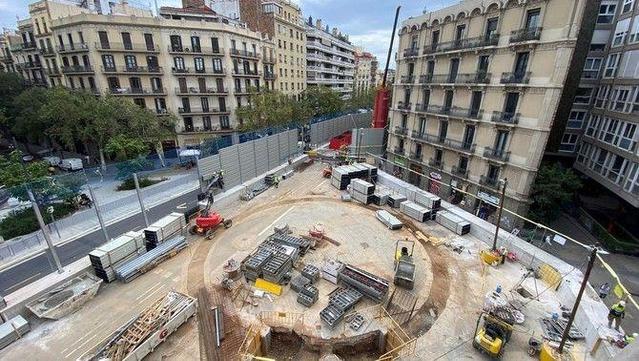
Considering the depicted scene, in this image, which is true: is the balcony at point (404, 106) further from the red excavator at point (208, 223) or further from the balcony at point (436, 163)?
the red excavator at point (208, 223)

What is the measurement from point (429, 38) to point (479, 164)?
54.7 feet

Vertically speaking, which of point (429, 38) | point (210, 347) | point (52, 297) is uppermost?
point (429, 38)

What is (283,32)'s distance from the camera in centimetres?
6134

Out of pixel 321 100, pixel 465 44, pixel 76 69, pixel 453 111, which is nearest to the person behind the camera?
pixel 465 44

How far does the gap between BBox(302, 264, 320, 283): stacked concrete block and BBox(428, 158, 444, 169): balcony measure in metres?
24.5

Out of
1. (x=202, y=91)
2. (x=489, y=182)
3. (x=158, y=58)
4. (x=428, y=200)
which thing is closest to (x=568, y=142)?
(x=489, y=182)

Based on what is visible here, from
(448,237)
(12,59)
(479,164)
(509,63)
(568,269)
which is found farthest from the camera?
(12,59)

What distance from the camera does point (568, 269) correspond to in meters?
17.2

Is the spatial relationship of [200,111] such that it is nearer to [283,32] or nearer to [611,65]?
[283,32]

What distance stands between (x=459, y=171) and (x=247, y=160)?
80.3 feet

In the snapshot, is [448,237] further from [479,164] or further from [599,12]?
[599,12]

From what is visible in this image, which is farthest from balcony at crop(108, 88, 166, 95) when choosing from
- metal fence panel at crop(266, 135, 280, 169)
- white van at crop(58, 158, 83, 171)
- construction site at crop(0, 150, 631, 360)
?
construction site at crop(0, 150, 631, 360)

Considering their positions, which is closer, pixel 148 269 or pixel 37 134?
pixel 148 269

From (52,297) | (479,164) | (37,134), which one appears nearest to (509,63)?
(479,164)
